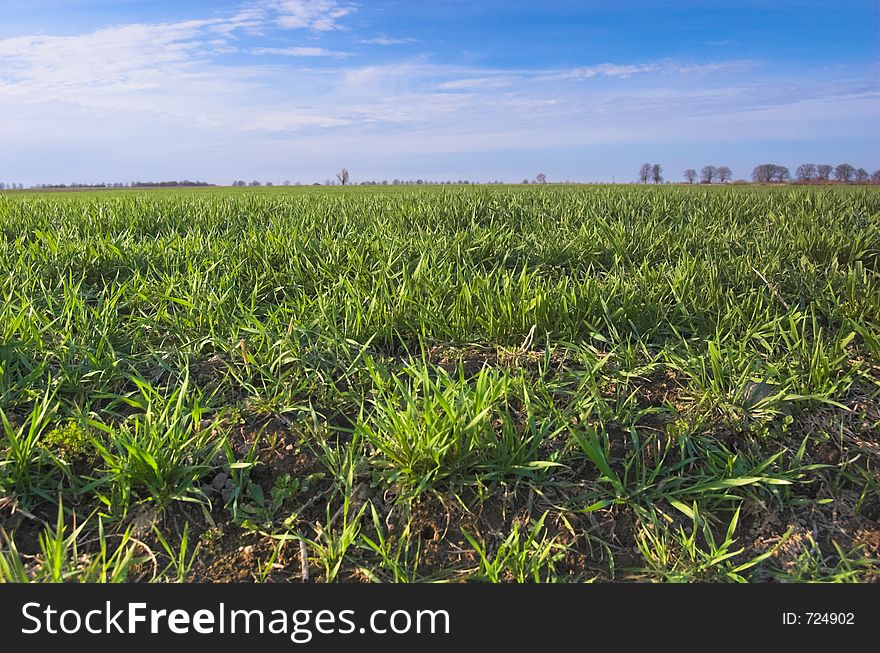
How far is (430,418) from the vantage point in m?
1.99

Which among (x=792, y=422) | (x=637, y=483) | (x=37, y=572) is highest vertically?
(x=792, y=422)

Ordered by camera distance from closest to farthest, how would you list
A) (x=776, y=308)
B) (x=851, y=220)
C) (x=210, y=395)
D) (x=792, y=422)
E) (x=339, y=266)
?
(x=792, y=422) → (x=210, y=395) → (x=776, y=308) → (x=339, y=266) → (x=851, y=220)

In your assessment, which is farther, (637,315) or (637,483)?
(637,315)

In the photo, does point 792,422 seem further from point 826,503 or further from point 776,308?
point 776,308

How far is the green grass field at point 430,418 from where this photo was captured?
1.81m

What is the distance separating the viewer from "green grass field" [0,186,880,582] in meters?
1.81

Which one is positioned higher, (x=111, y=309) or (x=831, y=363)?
(x=111, y=309)

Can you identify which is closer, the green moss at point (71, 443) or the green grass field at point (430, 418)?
the green grass field at point (430, 418)

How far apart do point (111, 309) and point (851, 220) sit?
21.2 ft

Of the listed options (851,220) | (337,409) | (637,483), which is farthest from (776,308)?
(851,220)

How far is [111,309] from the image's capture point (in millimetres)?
3023

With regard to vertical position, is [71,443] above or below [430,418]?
below

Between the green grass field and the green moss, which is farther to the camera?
the green moss

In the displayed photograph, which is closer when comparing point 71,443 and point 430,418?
point 430,418
